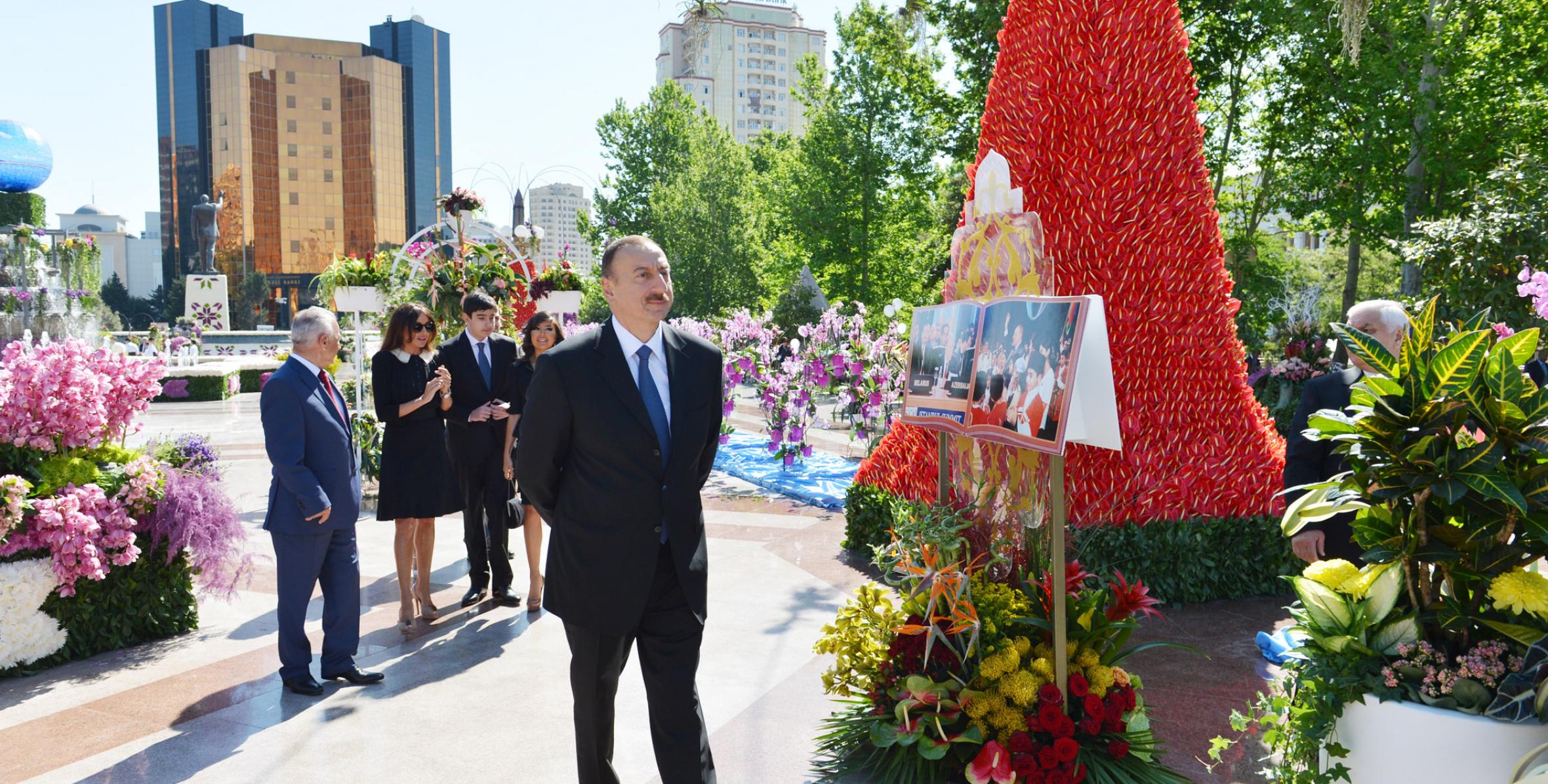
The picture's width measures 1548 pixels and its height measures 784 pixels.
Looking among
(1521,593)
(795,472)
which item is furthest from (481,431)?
(795,472)

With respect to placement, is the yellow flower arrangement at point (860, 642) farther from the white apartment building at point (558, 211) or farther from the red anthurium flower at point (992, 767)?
the white apartment building at point (558, 211)

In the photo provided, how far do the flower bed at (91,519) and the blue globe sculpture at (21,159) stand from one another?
34399mm

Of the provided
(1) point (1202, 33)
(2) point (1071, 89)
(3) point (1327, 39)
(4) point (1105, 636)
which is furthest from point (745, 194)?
(4) point (1105, 636)

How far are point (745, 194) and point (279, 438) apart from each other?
34.9m

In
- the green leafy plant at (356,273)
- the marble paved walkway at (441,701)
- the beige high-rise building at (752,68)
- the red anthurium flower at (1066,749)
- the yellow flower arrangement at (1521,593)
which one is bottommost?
the marble paved walkway at (441,701)

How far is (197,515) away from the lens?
15.4ft

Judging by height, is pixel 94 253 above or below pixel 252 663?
above

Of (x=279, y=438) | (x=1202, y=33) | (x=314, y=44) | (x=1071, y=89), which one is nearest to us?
(x=279, y=438)

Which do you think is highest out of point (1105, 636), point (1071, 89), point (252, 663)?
point (1071, 89)

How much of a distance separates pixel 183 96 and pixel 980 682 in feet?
290

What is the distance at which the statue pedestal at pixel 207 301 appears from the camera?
38.7 metres

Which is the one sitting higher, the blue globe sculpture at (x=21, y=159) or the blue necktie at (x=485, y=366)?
the blue globe sculpture at (x=21, y=159)

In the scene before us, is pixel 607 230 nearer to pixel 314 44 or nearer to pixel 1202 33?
pixel 1202 33

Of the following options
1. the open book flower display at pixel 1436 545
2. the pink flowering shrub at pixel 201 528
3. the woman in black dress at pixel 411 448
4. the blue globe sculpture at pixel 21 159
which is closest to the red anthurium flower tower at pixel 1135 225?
the open book flower display at pixel 1436 545
